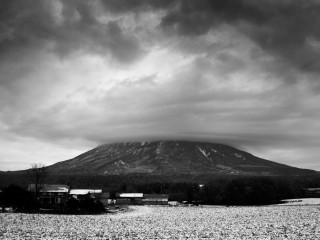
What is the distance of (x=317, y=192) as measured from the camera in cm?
14388

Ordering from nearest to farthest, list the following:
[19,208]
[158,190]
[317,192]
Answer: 1. [19,208]
2. [317,192]
3. [158,190]

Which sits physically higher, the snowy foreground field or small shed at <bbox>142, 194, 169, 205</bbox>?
small shed at <bbox>142, 194, 169, 205</bbox>

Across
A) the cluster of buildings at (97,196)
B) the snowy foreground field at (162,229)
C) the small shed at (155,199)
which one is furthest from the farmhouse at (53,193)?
the snowy foreground field at (162,229)

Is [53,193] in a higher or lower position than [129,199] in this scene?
higher

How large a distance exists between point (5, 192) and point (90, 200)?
14.9m

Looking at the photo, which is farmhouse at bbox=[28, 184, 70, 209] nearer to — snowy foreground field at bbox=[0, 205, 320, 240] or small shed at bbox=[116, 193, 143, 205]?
small shed at bbox=[116, 193, 143, 205]

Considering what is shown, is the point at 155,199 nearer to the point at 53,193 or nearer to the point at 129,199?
the point at 129,199

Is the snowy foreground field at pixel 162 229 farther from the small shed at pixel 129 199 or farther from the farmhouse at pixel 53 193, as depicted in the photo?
the small shed at pixel 129 199

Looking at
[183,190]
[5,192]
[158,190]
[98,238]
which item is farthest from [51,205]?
[183,190]

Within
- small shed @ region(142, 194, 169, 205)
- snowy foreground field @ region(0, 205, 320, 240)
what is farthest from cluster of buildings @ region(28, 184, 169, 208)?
snowy foreground field @ region(0, 205, 320, 240)

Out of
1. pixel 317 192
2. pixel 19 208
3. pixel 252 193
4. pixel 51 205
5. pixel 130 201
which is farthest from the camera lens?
pixel 317 192

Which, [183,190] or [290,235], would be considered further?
[183,190]

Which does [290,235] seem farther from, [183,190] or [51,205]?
[183,190]

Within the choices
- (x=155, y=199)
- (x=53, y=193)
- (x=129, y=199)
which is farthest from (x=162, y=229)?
(x=129, y=199)
